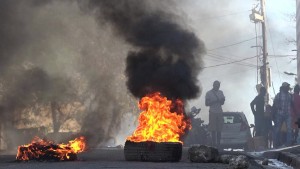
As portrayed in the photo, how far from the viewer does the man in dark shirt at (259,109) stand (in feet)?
65.9

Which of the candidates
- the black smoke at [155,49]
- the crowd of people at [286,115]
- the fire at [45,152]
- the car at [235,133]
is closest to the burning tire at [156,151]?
the fire at [45,152]

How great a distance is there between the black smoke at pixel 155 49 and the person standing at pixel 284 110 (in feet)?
14.9

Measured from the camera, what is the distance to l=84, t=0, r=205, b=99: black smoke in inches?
508

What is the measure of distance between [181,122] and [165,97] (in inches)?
25.9

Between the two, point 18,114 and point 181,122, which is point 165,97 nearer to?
point 181,122

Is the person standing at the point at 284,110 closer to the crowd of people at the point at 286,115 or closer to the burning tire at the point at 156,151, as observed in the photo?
the crowd of people at the point at 286,115

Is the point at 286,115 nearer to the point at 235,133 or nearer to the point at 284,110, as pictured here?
the point at 284,110

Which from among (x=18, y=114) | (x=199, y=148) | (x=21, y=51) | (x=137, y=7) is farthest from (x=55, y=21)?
(x=199, y=148)

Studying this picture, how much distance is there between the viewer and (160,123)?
458 inches

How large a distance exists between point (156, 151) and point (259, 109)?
9.78m

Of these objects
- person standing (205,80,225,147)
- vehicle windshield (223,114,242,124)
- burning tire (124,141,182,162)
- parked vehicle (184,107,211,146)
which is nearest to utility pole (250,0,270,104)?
vehicle windshield (223,114,242,124)

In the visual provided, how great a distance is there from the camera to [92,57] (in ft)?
88.5

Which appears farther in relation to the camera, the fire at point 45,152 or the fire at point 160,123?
the fire at point 160,123

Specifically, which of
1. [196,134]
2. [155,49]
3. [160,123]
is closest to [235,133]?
[196,134]
